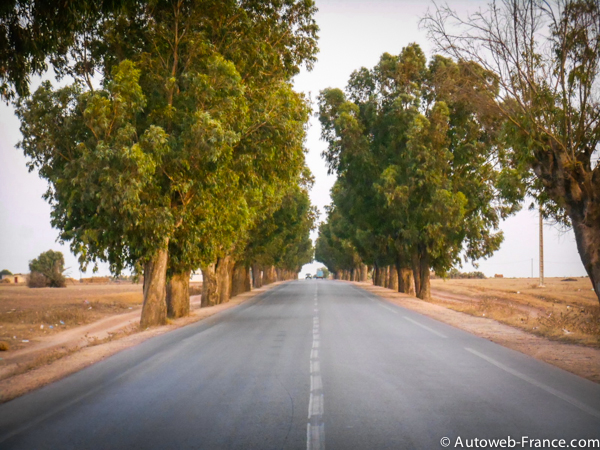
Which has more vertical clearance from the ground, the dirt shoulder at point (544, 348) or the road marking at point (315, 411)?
the road marking at point (315, 411)

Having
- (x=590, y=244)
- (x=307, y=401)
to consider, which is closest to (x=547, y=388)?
(x=307, y=401)

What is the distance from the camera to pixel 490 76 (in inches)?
553

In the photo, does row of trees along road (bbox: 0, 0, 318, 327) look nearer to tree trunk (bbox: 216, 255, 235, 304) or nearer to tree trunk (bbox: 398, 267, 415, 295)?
tree trunk (bbox: 216, 255, 235, 304)

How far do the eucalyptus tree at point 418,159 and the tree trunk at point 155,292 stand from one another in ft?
50.9

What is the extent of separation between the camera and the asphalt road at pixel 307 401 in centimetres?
569

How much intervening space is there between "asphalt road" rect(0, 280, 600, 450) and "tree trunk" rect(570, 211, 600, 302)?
3.17m

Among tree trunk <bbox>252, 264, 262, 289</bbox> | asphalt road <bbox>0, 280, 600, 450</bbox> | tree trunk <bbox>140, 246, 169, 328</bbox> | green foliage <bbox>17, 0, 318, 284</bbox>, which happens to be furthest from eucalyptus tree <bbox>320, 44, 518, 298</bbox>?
tree trunk <bbox>252, 264, 262, 289</bbox>

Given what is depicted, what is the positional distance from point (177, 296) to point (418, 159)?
1571cm

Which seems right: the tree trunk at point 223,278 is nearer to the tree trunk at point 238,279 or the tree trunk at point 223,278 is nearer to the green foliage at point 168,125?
the tree trunk at point 238,279

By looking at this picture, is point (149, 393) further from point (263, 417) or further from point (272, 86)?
point (272, 86)

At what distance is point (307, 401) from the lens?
7.27 m

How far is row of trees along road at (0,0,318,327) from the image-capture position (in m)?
16.5

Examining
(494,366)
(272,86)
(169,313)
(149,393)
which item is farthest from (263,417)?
(169,313)

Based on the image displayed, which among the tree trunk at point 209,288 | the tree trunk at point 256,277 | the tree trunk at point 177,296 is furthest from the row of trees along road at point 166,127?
the tree trunk at point 256,277
